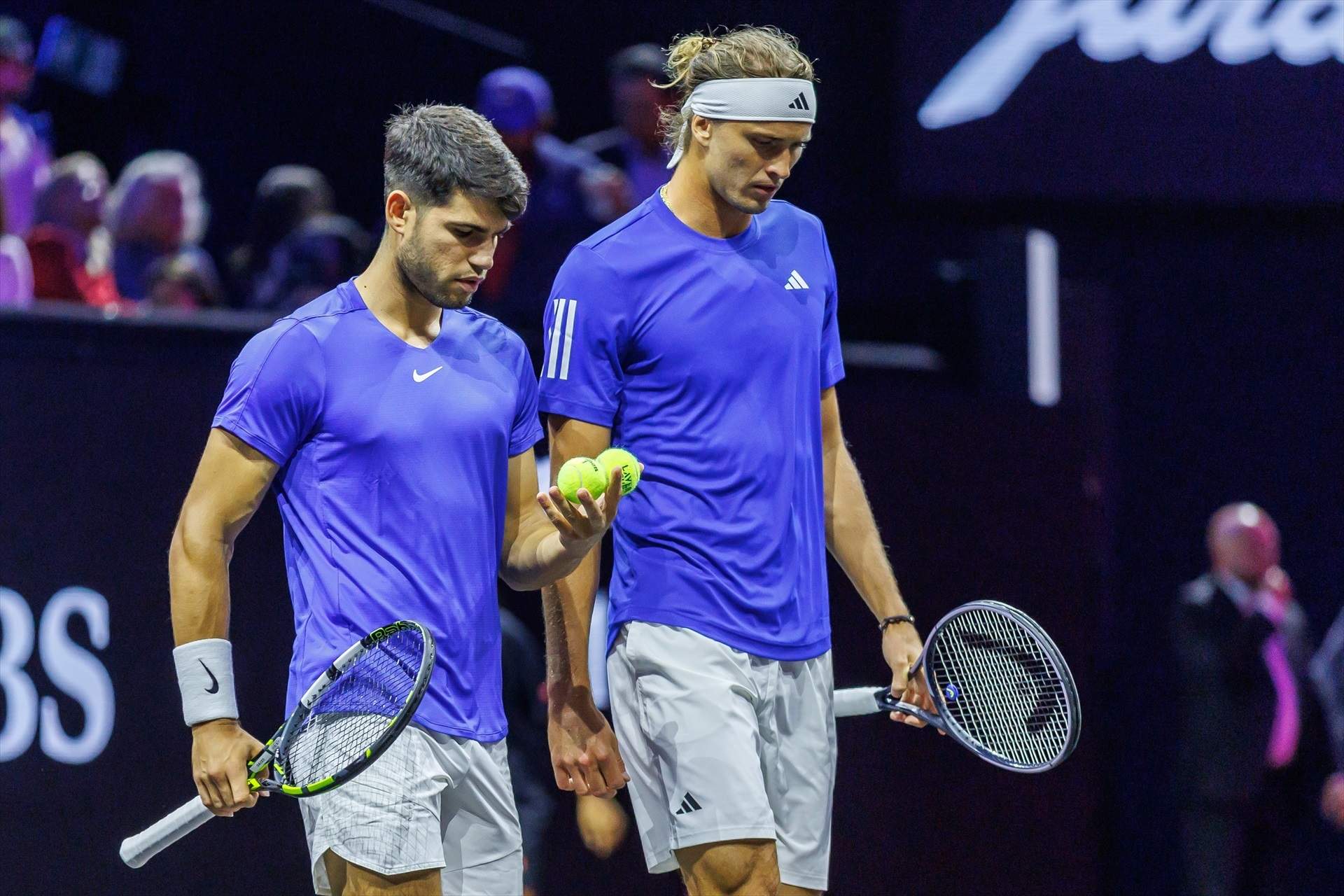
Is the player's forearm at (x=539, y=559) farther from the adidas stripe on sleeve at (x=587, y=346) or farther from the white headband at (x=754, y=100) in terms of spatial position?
the white headband at (x=754, y=100)

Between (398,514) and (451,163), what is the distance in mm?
633

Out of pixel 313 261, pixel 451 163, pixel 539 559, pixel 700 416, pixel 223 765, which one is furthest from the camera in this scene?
pixel 313 261

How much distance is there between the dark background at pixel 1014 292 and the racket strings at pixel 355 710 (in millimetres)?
3452

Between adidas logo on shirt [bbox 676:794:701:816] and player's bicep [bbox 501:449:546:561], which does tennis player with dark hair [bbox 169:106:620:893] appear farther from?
adidas logo on shirt [bbox 676:794:701:816]

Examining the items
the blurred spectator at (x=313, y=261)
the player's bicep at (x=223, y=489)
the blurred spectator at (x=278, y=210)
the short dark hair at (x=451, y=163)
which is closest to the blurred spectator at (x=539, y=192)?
the blurred spectator at (x=313, y=261)

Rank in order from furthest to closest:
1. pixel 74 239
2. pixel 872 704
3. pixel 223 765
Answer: pixel 74 239 → pixel 872 704 → pixel 223 765

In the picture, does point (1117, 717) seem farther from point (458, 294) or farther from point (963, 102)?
point (458, 294)

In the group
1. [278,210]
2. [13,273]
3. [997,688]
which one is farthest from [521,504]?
[278,210]

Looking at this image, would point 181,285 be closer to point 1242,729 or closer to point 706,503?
point 706,503

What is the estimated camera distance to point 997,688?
146 inches

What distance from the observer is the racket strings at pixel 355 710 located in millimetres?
3051

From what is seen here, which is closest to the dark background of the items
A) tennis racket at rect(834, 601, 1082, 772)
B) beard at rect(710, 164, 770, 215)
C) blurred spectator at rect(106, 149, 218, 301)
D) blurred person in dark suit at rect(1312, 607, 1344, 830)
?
blurred person in dark suit at rect(1312, 607, 1344, 830)

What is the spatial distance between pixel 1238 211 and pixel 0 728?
6.59 metres

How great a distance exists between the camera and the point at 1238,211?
9141mm
